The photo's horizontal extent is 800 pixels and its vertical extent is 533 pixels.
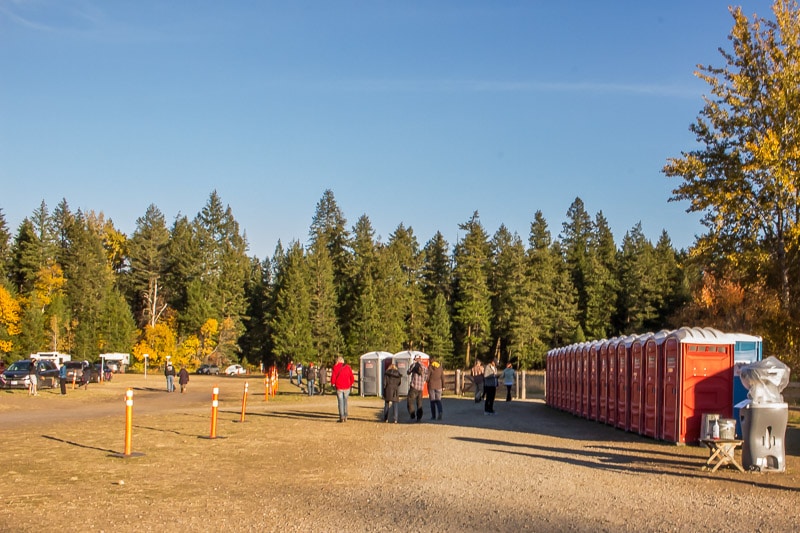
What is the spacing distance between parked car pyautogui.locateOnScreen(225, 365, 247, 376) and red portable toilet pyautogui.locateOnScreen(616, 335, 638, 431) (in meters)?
76.5

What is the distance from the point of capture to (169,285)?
340 ft

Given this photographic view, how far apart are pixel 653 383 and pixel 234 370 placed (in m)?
81.4

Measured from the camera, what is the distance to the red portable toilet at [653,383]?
17.7 metres

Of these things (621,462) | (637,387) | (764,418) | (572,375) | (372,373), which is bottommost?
(372,373)

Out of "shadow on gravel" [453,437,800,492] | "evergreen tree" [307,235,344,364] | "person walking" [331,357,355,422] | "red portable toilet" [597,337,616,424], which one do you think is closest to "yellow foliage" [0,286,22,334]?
"evergreen tree" [307,235,344,364]

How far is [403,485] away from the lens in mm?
11664

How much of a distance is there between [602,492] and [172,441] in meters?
10.4

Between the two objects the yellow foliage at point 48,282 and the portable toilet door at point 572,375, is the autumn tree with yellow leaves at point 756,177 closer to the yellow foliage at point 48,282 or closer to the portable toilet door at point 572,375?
the portable toilet door at point 572,375

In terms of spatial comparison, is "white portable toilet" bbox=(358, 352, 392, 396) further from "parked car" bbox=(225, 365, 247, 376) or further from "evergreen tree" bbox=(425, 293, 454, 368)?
"parked car" bbox=(225, 365, 247, 376)

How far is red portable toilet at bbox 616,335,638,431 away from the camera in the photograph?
66.0 feet

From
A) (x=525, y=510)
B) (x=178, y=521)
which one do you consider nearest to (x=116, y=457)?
(x=178, y=521)

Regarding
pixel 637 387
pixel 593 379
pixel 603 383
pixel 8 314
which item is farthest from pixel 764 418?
pixel 8 314

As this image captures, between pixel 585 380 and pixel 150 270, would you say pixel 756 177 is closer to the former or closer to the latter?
pixel 585 380

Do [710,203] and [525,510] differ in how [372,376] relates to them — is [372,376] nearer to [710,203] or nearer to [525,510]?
[710,203]
